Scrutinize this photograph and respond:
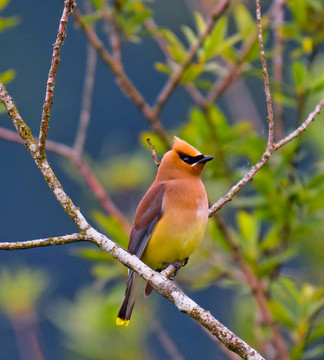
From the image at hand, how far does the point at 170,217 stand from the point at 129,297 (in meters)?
0.43

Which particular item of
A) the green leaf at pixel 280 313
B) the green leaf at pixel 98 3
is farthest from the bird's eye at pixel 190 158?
the green leaf at pixel 98 3

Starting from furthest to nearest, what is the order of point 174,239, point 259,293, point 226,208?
1. point 226,208
2. point 259,293
3. point 174,239

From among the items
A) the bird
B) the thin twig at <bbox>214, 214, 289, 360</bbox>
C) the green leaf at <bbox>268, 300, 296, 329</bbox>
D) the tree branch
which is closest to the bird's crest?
the bird

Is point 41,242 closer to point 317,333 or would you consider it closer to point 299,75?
point 317,333

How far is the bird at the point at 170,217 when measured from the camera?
331 centimetres

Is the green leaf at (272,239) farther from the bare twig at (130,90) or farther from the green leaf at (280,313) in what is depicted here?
the bare twig at (130,90)

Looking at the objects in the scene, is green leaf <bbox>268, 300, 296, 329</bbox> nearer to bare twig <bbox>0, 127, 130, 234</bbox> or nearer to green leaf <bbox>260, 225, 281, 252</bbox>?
green leaf <bbox>260, 225, 281, 252</bbox>

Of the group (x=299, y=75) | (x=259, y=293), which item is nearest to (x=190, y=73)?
(x=299, y=75)

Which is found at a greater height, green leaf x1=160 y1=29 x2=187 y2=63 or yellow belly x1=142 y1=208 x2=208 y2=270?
green leaf x1=160 y1=29 x2=187 y2=63

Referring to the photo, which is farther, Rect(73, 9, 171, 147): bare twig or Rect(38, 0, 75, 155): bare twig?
Rect(73, 9, 171, 147): bare twig

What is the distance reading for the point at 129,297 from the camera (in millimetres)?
3482

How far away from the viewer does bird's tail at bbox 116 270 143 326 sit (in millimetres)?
3426

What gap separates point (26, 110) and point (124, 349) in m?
5.56

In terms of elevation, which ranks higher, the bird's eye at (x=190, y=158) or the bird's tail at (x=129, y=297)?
the bird's eye at (x=190, y=158)
